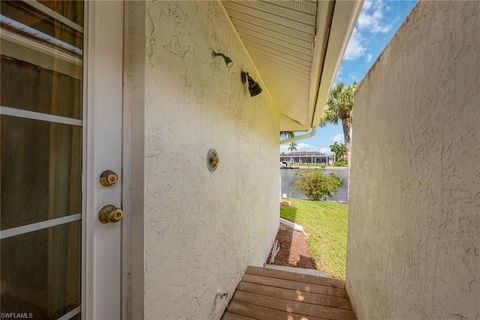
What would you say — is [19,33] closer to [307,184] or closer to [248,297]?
[248,297]

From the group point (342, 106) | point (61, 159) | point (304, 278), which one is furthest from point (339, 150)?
point (61, 159)

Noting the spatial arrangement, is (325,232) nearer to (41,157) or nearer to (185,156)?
(185,156)

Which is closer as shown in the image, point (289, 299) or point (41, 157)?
point (41, 157)

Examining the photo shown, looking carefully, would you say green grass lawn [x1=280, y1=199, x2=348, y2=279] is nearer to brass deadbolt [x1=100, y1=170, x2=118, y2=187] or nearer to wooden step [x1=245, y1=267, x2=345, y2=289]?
wooden step [x1=245, y1=267, x2=345, y2=289]

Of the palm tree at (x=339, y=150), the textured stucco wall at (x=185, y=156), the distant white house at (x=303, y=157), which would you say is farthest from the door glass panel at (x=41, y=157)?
the distant white house at (x=303, y=157)

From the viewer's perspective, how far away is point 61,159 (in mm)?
804

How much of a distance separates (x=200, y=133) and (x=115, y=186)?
2.36 ft

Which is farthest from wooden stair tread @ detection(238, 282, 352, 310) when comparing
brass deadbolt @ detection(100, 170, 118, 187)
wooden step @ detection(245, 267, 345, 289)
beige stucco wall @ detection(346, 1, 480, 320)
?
brass deadbolt @ detection(100, 170, 118, 187)

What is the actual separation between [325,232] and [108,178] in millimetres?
7444

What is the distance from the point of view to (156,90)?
3.56 ft

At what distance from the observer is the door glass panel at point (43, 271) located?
2.21ft

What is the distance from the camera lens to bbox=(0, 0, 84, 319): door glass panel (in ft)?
2.18

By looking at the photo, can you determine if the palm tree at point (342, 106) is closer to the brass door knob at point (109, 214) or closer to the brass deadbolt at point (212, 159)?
the brass deadbolt at point (212, 159)

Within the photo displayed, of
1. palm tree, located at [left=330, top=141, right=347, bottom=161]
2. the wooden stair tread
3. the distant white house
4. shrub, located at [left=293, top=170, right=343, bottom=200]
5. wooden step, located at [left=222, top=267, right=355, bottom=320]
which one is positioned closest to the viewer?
wooden step, located at [left=222, top=267, right=355, bottom=320]
